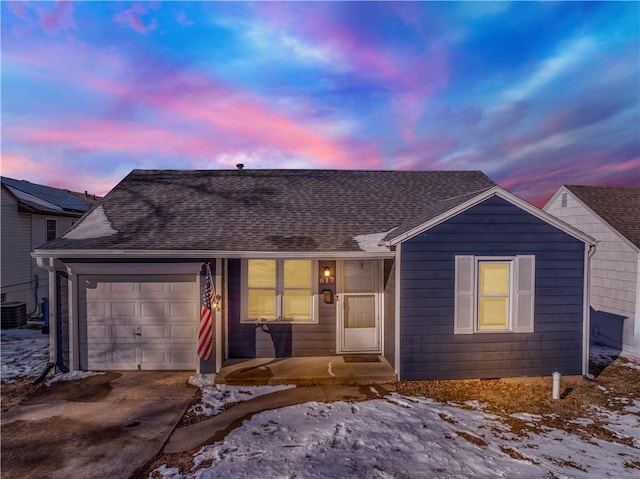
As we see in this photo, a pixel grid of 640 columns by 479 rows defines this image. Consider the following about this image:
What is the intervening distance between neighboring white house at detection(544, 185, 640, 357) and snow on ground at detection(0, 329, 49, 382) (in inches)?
617

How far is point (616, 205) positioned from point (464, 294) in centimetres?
885

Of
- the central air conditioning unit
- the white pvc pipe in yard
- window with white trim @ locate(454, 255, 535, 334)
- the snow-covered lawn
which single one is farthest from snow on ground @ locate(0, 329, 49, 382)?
the white pvc pipe in yard

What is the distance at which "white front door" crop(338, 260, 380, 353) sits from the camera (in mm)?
8461

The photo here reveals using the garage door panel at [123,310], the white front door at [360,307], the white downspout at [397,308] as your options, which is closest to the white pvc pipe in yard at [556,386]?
the white downspout at [397,308]

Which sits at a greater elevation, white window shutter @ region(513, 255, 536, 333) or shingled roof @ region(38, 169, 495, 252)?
shingled roof @ region(38, 169, 495, 252)

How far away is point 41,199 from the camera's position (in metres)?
17.1

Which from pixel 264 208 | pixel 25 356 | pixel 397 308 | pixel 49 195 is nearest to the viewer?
pixel 397 308

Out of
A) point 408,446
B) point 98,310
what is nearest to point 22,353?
point 98,310

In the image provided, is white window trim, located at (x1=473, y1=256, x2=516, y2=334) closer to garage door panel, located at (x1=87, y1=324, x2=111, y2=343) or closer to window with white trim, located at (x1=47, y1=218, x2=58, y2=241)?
garage door panel, located at (x1=87, y1=324, x2=111, y2=343)

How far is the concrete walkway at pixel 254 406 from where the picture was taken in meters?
5.07

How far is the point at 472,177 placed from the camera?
1152cm

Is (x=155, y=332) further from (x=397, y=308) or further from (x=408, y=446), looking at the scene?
(x=408, y=446)

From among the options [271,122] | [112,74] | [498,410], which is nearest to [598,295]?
[498,410]

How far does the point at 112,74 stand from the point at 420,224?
1015 centimetres
